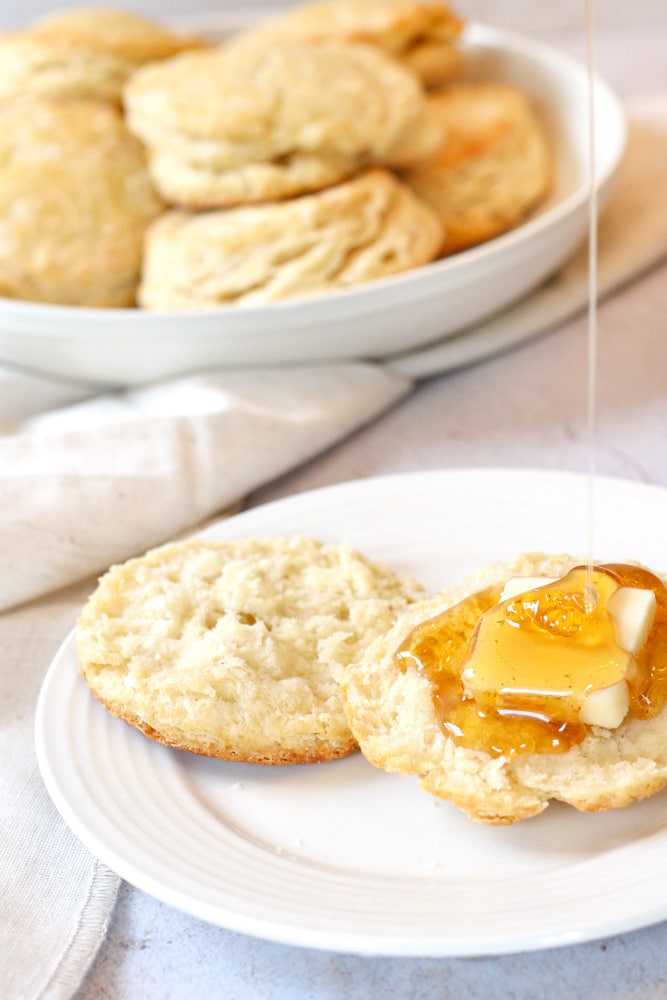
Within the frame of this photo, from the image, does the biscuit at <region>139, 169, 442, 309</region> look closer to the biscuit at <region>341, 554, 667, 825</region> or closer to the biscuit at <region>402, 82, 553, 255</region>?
the biscuit at <region>402, 82, 553, 255</region>

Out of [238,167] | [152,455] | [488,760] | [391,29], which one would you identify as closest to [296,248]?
[238,167]

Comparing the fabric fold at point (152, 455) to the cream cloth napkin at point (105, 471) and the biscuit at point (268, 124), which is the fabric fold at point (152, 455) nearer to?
the cream cloth napkin at point (105, 471)

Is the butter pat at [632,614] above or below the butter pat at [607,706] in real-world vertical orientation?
above

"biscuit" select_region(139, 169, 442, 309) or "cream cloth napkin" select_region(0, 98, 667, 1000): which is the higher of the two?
"biscuit" select_region(139, 169, 442, 309)

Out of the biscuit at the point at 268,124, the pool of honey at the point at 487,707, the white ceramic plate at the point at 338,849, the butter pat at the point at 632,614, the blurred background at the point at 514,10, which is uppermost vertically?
the biscuit at the point at 268,124

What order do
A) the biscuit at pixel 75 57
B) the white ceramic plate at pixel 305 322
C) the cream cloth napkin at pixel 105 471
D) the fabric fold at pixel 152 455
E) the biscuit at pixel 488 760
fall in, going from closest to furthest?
the biscuit at pixel 488 760, the cream cloth napkin at pixel 105 471, the fabric fold at pixel 152 455, the white ceramic plate at pixel 305 322, the biscuit at pixel 75 57

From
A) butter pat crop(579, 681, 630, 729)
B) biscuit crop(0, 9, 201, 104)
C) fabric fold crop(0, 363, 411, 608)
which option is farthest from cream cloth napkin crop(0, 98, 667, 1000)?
biscuit crop(0, 9, 201, 104)

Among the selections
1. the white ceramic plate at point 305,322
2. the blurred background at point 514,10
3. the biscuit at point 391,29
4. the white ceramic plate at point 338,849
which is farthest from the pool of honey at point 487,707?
the blurred background at point 514,10

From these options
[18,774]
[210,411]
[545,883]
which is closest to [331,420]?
[210,411]
